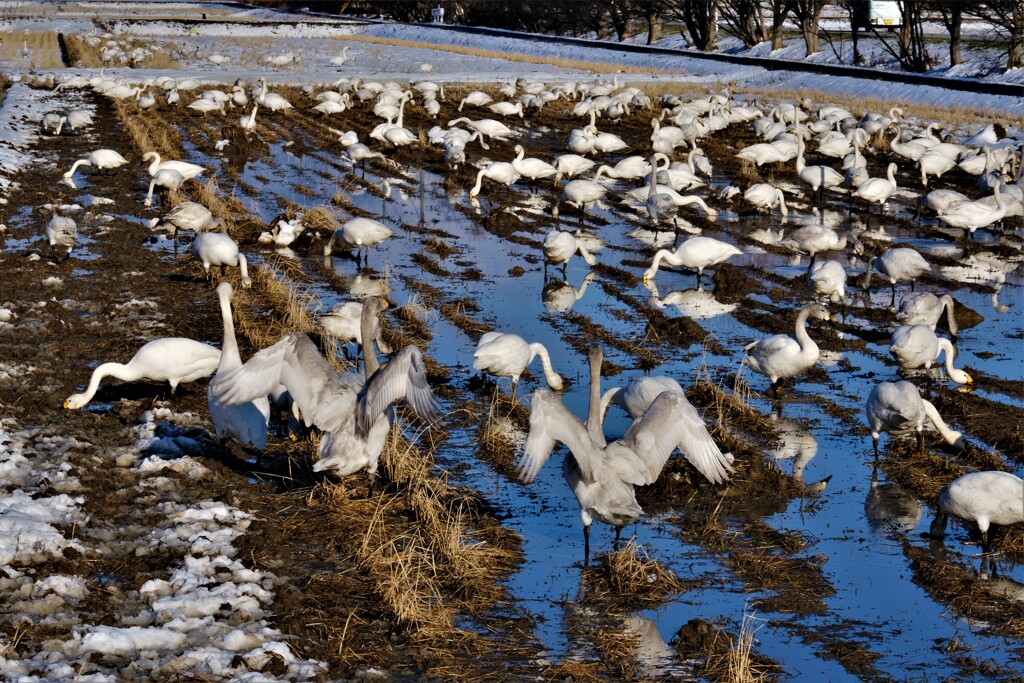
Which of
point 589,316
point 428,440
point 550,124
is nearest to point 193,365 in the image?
point 428,440

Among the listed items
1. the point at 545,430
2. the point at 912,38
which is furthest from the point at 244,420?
the point at 912,38

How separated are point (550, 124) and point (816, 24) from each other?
87.1 ft

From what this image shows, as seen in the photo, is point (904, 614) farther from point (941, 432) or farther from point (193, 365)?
point (193, 365)

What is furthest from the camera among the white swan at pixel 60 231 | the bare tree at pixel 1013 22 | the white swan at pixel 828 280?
the bare tree at pixel 1013 22

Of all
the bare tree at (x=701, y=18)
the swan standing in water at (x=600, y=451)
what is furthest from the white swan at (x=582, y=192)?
the bare tree at (x=701, y=18)

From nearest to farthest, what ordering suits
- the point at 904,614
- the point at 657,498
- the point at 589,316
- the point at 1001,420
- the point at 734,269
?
the point at 904,614 → the point at 657,498 → the point at 1001,420 → the point at 589,316 → the point at 734,269

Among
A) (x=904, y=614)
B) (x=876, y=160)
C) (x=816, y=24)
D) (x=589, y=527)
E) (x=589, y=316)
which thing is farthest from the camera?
(x=816, y=24)

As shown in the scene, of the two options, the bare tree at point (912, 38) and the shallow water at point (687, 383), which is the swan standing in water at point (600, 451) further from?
the bare tree at point (912, 38)

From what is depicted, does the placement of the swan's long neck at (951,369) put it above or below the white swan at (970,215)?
below

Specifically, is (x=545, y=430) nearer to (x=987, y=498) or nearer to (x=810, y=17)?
(x=987, y=498)

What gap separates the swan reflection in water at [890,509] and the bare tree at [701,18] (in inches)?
2128

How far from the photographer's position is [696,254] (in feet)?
47.4

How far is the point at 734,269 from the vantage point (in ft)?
50.6

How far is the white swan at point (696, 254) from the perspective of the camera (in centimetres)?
1448
